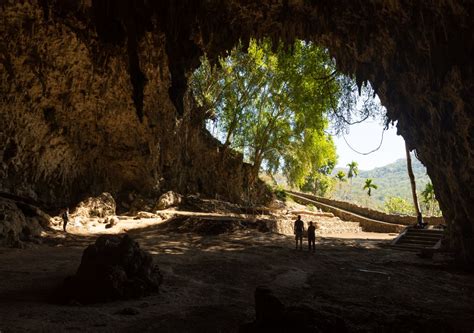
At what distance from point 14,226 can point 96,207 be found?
6772 millimetres

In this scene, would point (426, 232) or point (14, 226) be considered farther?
point (426, 232)

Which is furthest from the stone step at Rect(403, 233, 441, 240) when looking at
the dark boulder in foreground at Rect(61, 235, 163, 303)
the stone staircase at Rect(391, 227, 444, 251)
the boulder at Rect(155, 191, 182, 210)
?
the dark boulder in foreground at Rect(61, 235, 163, 303)

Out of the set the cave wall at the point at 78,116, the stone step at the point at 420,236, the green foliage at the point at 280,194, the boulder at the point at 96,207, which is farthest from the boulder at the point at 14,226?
the green foliage at the point at 280,194

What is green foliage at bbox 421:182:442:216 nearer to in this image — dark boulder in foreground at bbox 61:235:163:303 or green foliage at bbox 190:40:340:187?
green foliage at bbox 190:40:340:187

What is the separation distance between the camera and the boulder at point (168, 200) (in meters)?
20.4

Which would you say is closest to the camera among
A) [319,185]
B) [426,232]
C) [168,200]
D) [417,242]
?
[417,242]

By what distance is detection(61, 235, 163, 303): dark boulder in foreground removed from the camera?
5.48 metres

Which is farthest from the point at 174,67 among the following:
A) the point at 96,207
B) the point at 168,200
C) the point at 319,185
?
the point at 319,185

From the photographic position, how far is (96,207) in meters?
17.5

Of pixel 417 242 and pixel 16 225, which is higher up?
pixel 16 225

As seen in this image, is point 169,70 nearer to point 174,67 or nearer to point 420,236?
point 174,67

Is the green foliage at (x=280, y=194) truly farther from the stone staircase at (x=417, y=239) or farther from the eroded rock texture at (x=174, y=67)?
the stone staircase at (x=417, y=239)

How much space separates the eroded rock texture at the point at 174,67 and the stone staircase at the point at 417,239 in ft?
8.03

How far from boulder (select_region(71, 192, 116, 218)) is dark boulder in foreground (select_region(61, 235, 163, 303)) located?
1151cm
